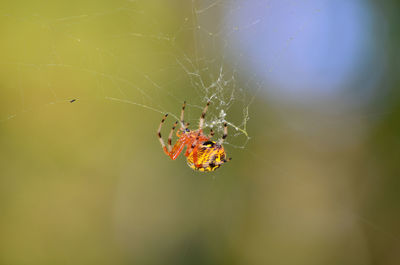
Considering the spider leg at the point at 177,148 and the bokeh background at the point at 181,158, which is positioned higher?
the bokeh background at the point at 181,158

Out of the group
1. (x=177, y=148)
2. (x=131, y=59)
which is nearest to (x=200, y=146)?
(x=177, y=148)

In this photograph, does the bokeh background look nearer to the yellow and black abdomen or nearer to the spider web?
the spider web

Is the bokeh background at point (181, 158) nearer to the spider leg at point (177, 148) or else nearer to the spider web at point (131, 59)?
the spider web at point (131, 59)

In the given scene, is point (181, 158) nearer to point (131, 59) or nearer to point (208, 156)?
point (131, 59)

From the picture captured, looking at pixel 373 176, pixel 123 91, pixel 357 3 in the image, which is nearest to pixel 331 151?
pixel 373 176

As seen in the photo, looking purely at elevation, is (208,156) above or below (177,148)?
below

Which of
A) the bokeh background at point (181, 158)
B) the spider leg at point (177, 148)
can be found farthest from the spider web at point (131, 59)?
the spider leg at point (177, 148)

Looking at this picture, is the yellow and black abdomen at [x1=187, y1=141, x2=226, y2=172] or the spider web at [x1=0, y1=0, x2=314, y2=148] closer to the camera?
the yellow and black abdomen at [x1=187, y1=141, x2=226, y2=172]

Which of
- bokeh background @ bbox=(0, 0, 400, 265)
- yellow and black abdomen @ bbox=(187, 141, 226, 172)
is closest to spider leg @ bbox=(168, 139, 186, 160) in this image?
yellow and black abdomen @ bbox=(187, 141, 226, 172)

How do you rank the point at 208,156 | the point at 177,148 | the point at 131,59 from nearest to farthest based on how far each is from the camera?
the point at 208,156, the point at 177,148, the point at 131,59

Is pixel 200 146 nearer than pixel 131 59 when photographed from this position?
Yes
